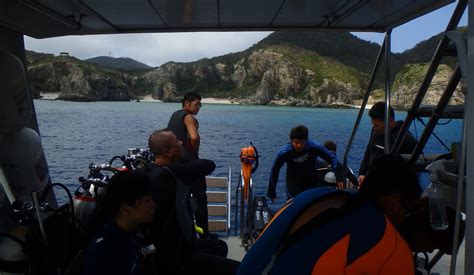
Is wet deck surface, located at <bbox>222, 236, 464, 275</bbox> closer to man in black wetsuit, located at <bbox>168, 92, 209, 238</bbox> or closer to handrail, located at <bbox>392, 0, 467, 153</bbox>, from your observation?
man in black wetsuit, located at <bbox>168, 92, 209, 238</bbox>

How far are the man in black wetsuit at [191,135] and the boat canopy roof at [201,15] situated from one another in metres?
1.18

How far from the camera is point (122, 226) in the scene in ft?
6.89

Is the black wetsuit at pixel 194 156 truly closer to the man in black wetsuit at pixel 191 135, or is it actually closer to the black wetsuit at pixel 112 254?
the man in black wetsuit at pixel 191 135

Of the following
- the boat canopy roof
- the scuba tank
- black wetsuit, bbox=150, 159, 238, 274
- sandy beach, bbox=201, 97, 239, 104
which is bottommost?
sandy beach, bbox=201, 97, 239, 104

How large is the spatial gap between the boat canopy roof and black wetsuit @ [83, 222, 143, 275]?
6.26ft

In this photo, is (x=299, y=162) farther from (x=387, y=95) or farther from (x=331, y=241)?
(x=331, y=241)

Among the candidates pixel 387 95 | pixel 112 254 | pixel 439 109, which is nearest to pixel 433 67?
pixel 439 109

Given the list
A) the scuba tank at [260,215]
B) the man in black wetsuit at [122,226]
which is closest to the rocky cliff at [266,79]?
the scuba tank at [260,215]

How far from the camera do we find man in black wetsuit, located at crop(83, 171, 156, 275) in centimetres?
193

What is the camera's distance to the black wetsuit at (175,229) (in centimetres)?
254

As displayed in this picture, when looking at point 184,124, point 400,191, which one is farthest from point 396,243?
point 184,124

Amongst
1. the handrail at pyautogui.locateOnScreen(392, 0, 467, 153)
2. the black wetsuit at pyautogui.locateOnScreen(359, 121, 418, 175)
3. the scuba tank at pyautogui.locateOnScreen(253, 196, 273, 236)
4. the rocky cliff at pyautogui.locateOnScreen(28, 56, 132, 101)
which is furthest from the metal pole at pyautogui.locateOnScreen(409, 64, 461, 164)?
the rocky cliff at pyautogui.locateOnScreen(28, 56, 132, 101)

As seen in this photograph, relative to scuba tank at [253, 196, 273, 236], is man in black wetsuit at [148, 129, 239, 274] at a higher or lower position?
A: higher

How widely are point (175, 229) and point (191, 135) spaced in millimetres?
2555
